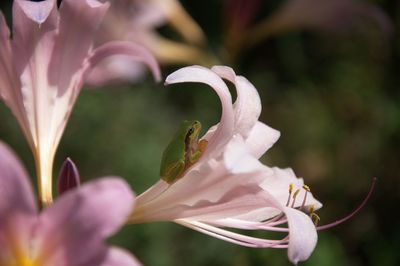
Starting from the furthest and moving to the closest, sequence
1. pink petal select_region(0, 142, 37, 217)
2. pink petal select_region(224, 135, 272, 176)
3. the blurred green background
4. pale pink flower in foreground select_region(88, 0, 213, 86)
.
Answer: the blurred green background → pale pink flower in foreground select_region(88, 0, 213, 86) → pink petal select_region(224, 135, 272, 176) → pink petal select_region(0, 142, 37, 217)

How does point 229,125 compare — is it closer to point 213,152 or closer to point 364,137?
point 213,152

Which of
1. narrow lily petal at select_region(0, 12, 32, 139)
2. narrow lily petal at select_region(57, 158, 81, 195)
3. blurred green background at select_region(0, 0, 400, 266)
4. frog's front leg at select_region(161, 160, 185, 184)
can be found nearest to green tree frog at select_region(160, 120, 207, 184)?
frog's front leg at select_region(161, 160, 185, 184)

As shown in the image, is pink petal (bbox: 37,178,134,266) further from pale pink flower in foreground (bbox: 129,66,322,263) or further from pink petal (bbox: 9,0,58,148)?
pink petal (bbox: 9,0,58,148)

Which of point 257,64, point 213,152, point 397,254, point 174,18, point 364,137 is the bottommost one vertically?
point 257,64

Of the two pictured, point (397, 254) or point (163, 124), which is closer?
point (397, 254)

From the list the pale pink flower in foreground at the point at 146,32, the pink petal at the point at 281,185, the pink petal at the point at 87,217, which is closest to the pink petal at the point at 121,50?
the pink petal at the point at 281,185

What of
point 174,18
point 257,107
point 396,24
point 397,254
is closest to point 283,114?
point 396,24

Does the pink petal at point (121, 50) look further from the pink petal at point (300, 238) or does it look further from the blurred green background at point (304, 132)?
the blurred green background at point (304, 132)
